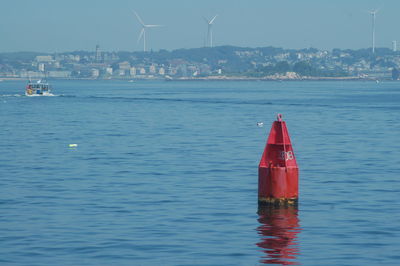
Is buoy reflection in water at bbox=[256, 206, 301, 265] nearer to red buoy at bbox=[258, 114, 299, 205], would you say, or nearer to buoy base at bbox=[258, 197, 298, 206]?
buoy base at bbox=[258, 197, 298, 206]

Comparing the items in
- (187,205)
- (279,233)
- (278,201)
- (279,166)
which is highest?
(279,166)

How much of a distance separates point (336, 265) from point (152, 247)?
4.75 metres

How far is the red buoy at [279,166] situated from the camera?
89.0ft

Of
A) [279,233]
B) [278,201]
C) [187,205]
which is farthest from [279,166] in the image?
[187,205]

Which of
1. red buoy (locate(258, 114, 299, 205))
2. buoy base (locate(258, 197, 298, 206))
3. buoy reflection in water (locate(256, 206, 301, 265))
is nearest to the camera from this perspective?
buoy reflection in water (locate(256, 206, 301, 265))

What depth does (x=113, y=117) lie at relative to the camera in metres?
101

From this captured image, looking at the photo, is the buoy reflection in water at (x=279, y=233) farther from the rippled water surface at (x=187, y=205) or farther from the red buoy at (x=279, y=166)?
the red buoy at (x=279, y=166)

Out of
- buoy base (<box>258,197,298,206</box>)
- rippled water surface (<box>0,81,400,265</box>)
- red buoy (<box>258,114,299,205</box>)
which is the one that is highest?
red buoy (<box>258,114,299,205</box>)

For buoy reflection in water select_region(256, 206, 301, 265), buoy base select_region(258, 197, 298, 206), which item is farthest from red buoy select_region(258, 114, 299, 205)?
buoy reflection in water select_region(256, 206, 301, 265)

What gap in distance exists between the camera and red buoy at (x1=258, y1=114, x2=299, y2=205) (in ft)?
89.0

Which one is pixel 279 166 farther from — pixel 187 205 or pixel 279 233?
pixel 187 205

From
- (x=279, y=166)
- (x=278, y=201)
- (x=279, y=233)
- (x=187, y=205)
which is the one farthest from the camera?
(x=187, y=205)

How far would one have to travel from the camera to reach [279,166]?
89.2 ft

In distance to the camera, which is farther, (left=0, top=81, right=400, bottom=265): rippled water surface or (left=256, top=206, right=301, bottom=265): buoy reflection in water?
(left=0, top=81, right=400, bottom=265): rippled water surface
